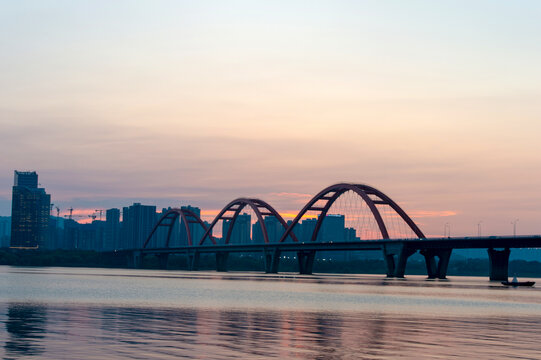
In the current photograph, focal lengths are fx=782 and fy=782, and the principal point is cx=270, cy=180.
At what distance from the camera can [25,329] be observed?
1328 inches

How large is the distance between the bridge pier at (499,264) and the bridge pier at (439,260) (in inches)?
338

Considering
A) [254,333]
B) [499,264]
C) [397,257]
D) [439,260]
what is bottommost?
[254,333]

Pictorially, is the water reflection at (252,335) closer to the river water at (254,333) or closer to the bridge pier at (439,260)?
the river water at (254,333)

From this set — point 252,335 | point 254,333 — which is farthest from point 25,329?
point 254,333

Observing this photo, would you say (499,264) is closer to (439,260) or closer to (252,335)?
(439,260)

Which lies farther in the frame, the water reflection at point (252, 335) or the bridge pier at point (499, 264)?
the bridge pier at point (499, 264)

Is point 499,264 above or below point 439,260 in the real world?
below

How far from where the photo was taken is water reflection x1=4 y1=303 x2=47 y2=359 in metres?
26.7

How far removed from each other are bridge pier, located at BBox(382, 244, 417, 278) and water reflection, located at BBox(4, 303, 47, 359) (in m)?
122

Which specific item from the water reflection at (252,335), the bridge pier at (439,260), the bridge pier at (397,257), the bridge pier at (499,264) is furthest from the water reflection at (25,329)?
the bridge pier at (439,260)

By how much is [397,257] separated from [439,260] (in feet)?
34.3

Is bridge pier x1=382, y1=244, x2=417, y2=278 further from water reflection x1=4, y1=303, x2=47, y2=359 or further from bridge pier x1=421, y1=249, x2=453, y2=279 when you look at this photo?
water reflection x1=4, y1=303, x2=47, y2=359

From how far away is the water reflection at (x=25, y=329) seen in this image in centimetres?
2667

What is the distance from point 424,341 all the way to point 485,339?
3.47 metres
